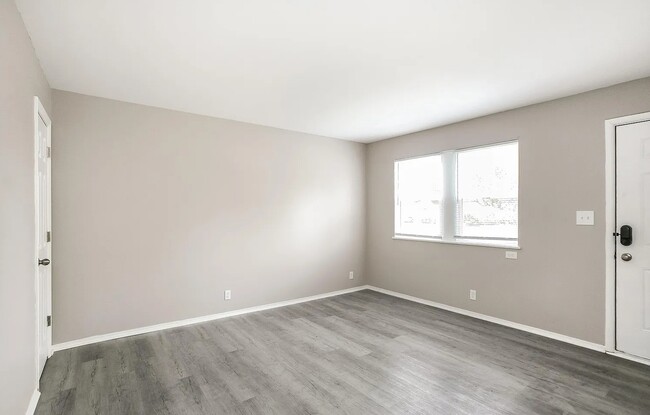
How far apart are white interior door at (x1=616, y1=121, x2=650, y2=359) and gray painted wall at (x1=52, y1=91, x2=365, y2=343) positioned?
356 centimetres

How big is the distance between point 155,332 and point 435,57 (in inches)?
159

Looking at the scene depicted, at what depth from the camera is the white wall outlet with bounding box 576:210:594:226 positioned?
10.8ft

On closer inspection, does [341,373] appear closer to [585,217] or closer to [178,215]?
[178,215]

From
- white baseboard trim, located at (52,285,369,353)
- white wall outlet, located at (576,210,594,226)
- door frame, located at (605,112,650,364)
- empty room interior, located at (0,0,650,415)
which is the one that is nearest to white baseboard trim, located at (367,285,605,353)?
empty room interior, located at (0,0,650,415)

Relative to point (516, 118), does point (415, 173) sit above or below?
below

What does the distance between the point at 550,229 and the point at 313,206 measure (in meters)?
3.15

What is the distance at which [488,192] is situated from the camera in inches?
165

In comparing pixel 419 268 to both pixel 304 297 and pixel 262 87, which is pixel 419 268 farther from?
pixel 262 87

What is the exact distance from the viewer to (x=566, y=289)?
11.4 ft

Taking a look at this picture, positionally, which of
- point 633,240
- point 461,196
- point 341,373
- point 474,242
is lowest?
point 341,373

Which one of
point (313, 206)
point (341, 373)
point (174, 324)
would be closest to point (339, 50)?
point (341, 373)

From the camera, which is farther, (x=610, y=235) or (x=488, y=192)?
(x=488, y=192)

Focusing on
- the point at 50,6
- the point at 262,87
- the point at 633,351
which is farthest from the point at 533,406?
→ the point at 50,6

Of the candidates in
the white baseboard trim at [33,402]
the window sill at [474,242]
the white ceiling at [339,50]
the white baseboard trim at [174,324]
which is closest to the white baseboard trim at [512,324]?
the window sill at [474,242]
